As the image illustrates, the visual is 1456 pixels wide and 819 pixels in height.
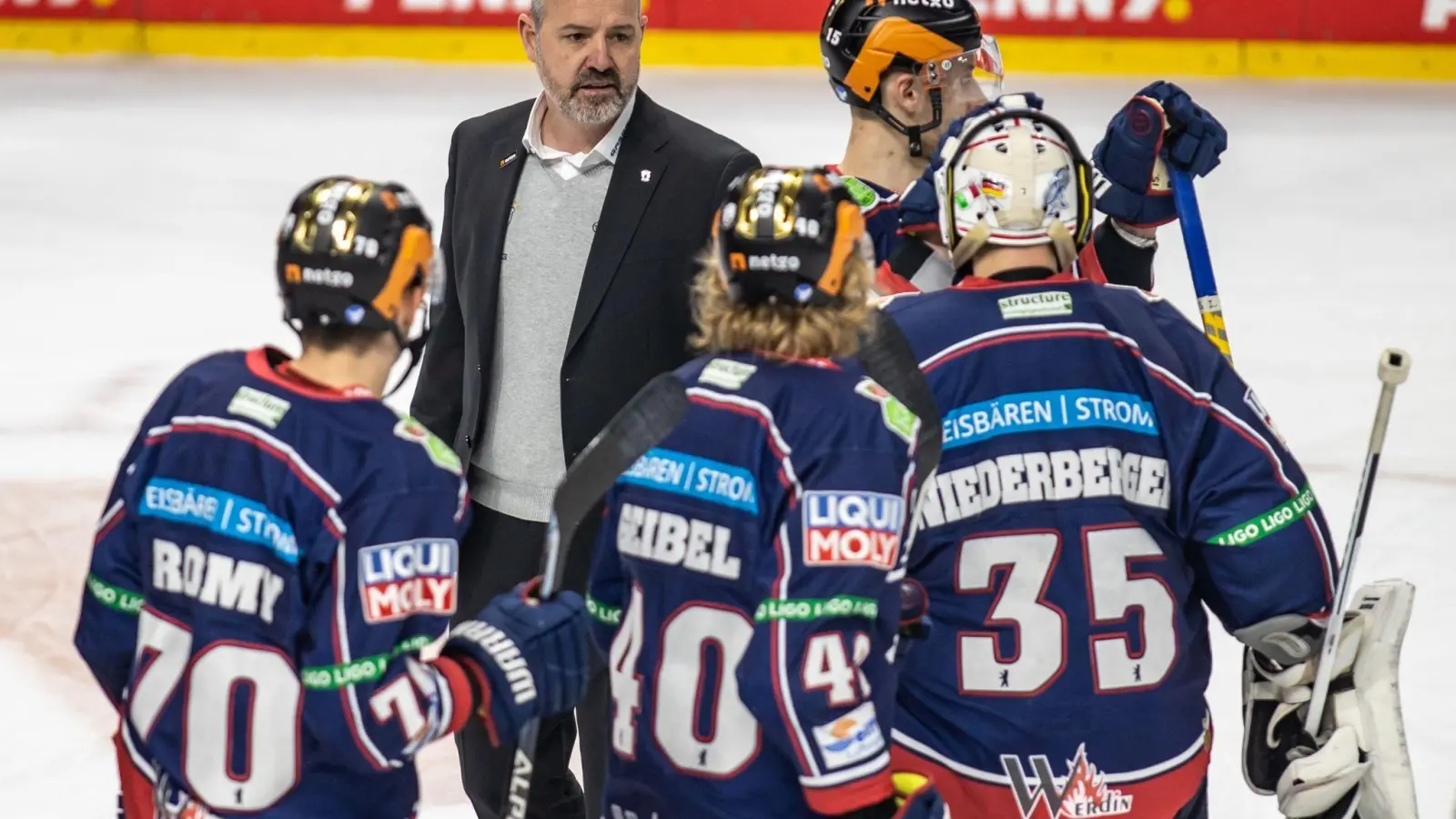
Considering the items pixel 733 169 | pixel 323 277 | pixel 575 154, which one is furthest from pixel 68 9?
pixel 323 277

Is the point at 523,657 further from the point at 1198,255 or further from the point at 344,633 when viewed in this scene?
the point at 1198,255

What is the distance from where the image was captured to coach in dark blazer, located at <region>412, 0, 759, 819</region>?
336 cm

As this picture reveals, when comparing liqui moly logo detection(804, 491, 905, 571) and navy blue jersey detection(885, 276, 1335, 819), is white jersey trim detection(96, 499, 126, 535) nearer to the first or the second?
liqui moly logo detection(804, 491, 905, 571)

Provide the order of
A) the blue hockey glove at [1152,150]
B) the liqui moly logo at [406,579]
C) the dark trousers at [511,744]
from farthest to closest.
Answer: the dark trousers at [511,744]
the blue hockey glove at [1152,150]
the liqui moly logo at [406,579]

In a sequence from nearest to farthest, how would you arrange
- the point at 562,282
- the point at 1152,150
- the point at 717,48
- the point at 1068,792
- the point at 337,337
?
the point at 337,337 → the point at 1068,792 → the point at 1152,150 → the point at 562,282 → the point at 717,48

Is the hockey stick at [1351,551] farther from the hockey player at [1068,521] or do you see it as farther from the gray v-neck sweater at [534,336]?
the gray v-neck sweater at [534,336]

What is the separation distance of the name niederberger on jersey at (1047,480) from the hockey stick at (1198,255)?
0.71 m

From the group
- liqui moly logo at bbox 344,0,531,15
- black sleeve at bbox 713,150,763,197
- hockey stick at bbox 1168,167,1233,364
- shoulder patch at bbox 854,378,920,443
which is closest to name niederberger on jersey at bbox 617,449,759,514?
shoulder patch at bbox 854,378,920,443

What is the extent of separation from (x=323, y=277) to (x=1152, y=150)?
151 centimetres

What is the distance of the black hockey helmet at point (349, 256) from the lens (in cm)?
232

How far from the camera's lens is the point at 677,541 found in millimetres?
2371

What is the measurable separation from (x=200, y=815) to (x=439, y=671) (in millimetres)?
330

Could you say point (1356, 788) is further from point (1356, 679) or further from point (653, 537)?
point (653, 537)

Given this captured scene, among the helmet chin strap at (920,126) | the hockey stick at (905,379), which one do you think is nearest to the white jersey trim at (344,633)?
the hockey stick at (905,379)
